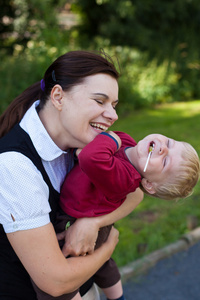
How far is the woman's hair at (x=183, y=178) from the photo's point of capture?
84.0 inches

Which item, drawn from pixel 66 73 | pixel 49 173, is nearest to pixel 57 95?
pixel 66 73

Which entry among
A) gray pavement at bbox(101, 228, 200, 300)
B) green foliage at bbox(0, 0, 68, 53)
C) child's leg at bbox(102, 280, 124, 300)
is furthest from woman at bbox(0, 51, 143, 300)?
green foliage at bbox(0, 0, 68, 53)

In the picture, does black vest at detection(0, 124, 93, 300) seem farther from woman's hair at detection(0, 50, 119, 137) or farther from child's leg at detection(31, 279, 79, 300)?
woman's hair at detection(0, 50, 119, 137)

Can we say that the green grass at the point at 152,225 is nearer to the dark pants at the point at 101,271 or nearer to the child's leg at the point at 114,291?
the child's leg at the point at 114,291

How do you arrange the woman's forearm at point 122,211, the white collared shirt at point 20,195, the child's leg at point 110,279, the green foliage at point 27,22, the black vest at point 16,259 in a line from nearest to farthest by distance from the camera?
the white collared shirt at point 20,195, the black vest at point 16,259, the woman's forearm at point 122,211, the child's leg at point 110,279, the green foliage at point 27,22

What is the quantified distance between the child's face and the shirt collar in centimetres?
58

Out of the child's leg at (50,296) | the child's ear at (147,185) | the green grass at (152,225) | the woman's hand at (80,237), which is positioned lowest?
the green grass at (152,225)

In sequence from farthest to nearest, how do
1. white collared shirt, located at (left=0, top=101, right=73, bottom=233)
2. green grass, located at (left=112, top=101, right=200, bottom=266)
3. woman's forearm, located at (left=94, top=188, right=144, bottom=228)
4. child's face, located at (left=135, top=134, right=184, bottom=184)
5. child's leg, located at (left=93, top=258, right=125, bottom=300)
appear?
green grass, located at (left=112, top=101, right=200, bottom=266) → child's leg, located at (left=93, top=258, right=125, bottom=300) → child's face, located at (left=135, top=134, right=184, bottom=184) → woman's forearm, located at (left=94, top=188, right=144, bottom=228) → white collared shirt, located at (left=0, top=101, right=73, bottom=233)

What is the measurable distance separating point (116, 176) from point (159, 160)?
0.40 m

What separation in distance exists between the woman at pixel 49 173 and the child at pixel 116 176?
58mm

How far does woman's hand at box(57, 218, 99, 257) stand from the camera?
5.75 feet

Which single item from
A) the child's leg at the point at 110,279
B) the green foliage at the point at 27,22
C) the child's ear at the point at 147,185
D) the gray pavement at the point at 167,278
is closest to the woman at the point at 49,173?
the child's ear at the point at 147,185

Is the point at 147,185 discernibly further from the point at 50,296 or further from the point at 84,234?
the point at 50,296

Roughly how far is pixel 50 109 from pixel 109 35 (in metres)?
12.0
